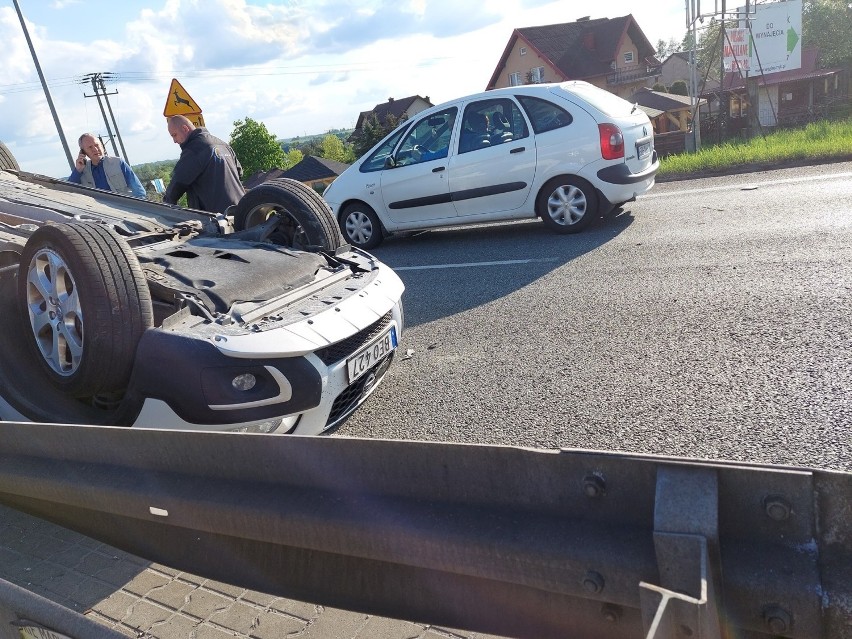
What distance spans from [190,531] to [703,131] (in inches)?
1074

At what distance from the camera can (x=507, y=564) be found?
140 cm

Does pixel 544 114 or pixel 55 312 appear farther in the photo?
pixel 544 114

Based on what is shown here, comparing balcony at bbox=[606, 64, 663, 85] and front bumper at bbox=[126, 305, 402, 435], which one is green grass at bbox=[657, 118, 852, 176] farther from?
balcony at bbox=[606, 64, 663, 85]

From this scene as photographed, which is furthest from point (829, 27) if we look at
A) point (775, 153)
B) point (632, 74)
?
point (775, 153)

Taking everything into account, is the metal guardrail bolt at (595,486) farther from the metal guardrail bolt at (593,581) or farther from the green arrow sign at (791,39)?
the green arrow sign at (791,39)

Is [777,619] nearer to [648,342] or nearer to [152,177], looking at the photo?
[648,342]

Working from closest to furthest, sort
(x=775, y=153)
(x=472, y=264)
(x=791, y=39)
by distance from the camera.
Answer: (x=472, y=264) < (x=775, y=153) < (x=791, y=39)

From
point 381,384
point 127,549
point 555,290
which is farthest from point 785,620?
point 555,290

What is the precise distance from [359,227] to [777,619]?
8.80m

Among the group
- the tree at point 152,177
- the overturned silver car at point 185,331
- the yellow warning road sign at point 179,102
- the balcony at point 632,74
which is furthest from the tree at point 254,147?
the overturned silver car at point 185,331

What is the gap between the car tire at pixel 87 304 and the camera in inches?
124

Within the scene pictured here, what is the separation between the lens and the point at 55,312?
11.4 ft

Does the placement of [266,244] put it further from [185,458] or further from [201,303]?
[185,458]

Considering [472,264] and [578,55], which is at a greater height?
[578,55]
